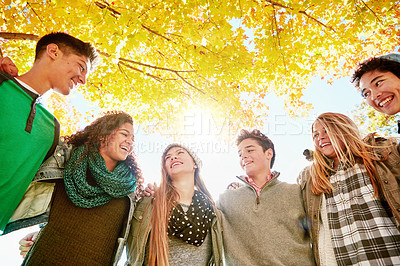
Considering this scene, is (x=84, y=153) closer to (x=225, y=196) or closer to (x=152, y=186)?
(x=152, y=186)

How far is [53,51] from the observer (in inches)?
87.7

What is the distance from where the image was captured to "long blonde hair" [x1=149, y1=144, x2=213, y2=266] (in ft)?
6.95

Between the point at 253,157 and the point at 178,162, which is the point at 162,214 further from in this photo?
the point at 253,157

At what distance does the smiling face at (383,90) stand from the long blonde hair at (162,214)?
2.25 metres

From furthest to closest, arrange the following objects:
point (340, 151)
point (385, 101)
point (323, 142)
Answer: point (323, 142) < point (340, 151) < point (385, 101)

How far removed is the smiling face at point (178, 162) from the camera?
284 cm

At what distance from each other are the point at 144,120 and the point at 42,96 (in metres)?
3.22

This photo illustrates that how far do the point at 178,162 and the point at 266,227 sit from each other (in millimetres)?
1311

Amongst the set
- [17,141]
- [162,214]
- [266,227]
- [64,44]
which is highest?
[64,44]

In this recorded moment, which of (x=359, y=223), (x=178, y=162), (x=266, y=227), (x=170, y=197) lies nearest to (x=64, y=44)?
(x=178, y=162)

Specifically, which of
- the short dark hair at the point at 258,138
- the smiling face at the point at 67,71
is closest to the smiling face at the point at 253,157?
the short dark hair at the point at 258,138

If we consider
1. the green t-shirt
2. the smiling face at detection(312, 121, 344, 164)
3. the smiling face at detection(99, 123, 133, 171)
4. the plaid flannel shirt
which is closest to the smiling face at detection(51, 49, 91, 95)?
the green t-shirt

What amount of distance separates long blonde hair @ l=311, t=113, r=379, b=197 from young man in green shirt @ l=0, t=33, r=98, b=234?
279cm

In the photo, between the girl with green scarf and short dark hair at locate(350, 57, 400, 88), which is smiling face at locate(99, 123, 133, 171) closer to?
the girl with green scarf
